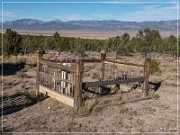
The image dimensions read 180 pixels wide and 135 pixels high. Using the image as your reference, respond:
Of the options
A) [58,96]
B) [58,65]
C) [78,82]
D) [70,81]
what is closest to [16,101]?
[58,96]

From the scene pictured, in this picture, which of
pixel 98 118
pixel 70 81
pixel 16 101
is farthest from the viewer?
pixel 16 101

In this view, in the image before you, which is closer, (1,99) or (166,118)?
(166,118)

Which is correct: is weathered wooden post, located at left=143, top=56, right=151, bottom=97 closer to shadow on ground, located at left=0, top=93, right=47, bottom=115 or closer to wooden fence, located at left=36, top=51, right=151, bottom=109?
wooden fence, located at left=36, top=51, right=151, bottom=109

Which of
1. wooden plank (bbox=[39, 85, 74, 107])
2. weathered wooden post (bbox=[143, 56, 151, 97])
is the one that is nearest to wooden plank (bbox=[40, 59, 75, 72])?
wooden plank (bbox=[39, 85, 74, 107])

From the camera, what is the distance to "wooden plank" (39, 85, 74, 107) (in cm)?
982

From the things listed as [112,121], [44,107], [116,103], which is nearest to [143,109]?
[116,103]

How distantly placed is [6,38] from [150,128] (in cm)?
2306

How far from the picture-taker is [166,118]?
367 inches

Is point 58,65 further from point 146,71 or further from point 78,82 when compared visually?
point 146,71

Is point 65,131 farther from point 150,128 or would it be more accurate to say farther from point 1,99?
point 1,99

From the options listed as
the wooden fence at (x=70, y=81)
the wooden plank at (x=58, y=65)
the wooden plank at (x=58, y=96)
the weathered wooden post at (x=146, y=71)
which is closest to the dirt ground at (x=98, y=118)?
the wooden plank at (x=58, y=96)

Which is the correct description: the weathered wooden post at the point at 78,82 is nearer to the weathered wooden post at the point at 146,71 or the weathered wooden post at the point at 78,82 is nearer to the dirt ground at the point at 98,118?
the dirt ground at the point at 98,118

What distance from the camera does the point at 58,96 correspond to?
10.4 meters

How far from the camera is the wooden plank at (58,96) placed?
9.82 m
